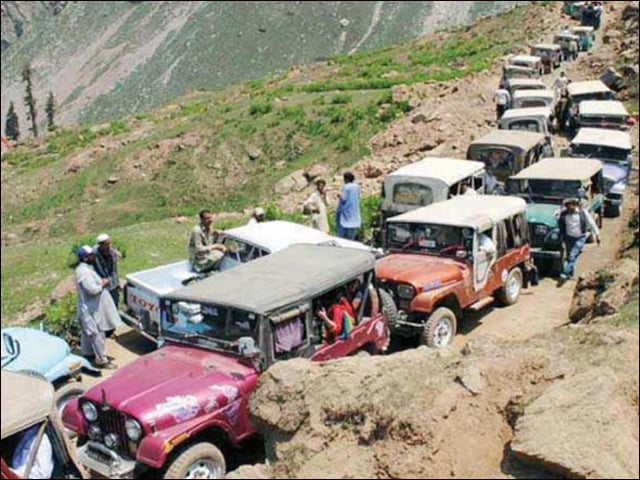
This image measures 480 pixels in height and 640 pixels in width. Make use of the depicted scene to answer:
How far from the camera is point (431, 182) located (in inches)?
649

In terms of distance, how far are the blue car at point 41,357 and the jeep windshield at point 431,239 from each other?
4.98m

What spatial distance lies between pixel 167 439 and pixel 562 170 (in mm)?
12158

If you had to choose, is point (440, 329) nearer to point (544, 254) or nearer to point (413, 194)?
point (544, 254)

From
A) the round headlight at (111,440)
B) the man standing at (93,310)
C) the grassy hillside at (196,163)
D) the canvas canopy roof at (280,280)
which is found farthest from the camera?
the grassy hillside at (196,163)

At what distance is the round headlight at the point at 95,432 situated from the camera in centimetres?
809

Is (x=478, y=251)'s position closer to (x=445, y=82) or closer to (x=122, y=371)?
(x=122, y=371)

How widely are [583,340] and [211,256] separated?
7.18 metres

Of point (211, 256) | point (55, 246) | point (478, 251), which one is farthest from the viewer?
point (55, 246)

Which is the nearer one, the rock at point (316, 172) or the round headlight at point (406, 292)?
the round headlight at point (406, 292)

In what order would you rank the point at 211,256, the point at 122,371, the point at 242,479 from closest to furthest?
the point at 242,479
the point at 122,371
the point at 211,256

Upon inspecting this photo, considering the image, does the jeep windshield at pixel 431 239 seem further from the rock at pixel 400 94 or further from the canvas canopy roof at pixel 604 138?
the rock at pixel 400 94

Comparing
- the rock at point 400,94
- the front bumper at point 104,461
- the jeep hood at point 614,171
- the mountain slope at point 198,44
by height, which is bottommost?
the mountain slope at point 198,44

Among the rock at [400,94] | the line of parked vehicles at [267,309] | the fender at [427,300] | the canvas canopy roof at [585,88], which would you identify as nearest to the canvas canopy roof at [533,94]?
the canvas canopy roof at [585,88]

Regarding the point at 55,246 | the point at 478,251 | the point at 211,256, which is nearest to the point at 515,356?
the point at 478,251
